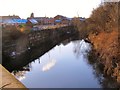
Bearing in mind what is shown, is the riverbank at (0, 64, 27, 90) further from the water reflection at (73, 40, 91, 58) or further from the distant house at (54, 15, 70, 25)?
the distant house at (54, 15, 70, 25)

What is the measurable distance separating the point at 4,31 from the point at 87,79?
1403cm

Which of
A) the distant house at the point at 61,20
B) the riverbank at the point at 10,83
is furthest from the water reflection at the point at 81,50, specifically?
the distant house at the point at 61,20

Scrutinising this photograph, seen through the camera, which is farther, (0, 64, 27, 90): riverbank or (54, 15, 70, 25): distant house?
(54, 15, 70, 25): distant house

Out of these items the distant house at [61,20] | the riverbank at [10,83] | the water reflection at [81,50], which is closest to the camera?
the riverbank at [10,83]

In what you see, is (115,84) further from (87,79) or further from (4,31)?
(4,31)

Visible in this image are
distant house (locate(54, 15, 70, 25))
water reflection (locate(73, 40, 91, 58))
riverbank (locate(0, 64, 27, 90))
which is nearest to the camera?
riverbank (locate(0, 64, 27, 90))

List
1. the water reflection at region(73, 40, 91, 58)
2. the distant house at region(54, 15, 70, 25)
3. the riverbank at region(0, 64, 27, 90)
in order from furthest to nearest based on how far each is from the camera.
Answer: the distant house at region(54, 15, 70, 25), the water reflection at region(73, 40, 91, 58), the riverbank at region(0, 64, 27, 90)

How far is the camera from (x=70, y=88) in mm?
14344

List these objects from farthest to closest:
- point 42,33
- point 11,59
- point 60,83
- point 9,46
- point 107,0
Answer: point 42,33 < point 107,0 < point 9,46 < point 11,59 < point 60,83

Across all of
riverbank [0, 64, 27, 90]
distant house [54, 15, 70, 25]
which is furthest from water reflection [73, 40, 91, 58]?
distant house [54, 15, 70, 25]

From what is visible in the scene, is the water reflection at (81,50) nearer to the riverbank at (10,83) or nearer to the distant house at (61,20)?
the riverbank at (10,83)

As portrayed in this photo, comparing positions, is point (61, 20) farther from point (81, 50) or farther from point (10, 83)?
point (10, 83)

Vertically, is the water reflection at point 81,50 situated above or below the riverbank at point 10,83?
below

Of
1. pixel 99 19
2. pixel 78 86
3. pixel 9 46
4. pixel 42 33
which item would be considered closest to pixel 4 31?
pixel 9 46
